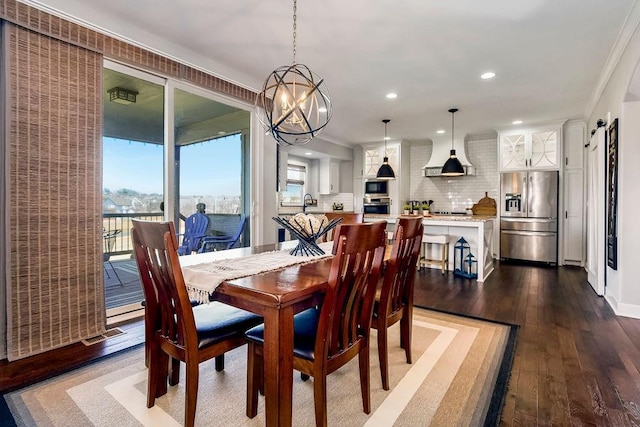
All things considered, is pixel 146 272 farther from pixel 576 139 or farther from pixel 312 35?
pixel 576 139

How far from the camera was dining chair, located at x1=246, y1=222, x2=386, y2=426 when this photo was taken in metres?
1.37

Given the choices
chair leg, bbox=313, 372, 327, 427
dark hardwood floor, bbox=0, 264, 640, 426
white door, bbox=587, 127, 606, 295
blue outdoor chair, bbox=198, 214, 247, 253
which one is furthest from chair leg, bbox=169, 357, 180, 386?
white door, bbox=587, 127, 606, 295

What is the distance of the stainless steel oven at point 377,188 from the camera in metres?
7.57

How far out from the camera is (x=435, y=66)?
3.54 meters

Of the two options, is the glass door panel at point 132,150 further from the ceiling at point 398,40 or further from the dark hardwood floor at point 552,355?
the dark hardwood floor at point 552,355

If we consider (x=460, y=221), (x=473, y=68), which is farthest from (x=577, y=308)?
(x=473, y=68)

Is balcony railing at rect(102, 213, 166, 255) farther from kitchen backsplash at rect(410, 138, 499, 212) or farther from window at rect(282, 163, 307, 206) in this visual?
kitchen backsplash at rect(410, 138, 499, 212)

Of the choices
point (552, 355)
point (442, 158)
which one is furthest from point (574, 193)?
point (552, 355)

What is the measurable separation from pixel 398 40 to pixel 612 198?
2756 millimetres

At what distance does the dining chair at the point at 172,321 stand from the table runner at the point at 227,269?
0.08 metres

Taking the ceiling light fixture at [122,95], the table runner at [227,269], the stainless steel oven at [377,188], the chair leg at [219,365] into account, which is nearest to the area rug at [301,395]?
the chair leg at [219,365]

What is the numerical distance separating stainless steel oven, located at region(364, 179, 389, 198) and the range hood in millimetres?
904

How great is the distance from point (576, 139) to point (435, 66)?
157 inches

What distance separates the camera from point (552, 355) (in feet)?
7.57
